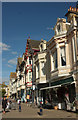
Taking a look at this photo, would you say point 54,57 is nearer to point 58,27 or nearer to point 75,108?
point 58,27

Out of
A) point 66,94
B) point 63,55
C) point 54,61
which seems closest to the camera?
point 66,94

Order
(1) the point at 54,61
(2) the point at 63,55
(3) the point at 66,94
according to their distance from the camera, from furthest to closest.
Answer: (1) the point at 54,61 < (2) the point at 63,55 < (3) the point at 66,94

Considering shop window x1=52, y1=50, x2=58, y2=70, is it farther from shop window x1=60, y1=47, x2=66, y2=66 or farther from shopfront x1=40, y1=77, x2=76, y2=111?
shopfront x1=40, y1=77, x2=76, y2=111

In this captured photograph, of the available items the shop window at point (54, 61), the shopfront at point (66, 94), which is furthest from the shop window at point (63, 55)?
the shopfront at point (66, 94)

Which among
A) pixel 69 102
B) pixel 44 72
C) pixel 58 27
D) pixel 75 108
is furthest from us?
pixel 44 72

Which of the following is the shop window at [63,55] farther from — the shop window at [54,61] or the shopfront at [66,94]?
the shopfront at [66,94]

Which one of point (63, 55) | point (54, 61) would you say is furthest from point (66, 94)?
point (54, 61)

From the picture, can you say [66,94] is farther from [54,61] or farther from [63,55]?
[54,61]

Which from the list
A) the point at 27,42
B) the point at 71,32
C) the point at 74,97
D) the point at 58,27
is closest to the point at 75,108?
the point at 74,97

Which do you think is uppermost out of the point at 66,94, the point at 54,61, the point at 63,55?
the point at 63,55

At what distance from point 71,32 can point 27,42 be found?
21.4m

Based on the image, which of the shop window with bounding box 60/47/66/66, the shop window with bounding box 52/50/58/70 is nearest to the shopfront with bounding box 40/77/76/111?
the shop window with bounding box 60/47/66/66

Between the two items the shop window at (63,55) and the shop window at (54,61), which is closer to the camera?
the shop window at (63,55)

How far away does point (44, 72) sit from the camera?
73.8 feet
